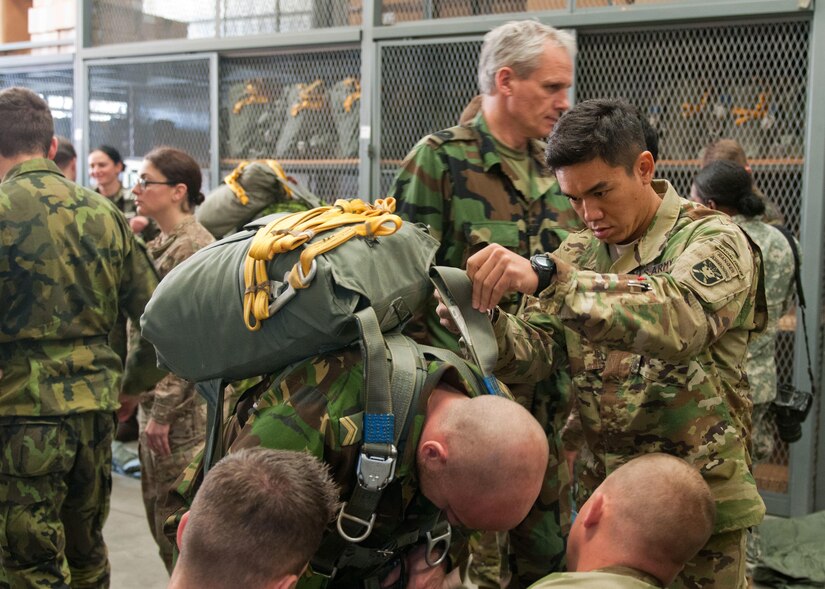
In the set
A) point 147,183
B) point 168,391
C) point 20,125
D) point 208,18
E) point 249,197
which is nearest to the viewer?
point 20,125

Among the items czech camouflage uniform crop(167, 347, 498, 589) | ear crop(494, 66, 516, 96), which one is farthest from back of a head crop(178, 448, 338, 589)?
ear crop(494, 66, 516, 96)

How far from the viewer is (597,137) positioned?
5.99 ft

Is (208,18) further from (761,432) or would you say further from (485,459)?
(485,459)

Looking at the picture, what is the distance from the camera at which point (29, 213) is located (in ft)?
8.37

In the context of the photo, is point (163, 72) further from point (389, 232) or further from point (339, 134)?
point (389, 232)

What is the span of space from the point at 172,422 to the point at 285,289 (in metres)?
1.97

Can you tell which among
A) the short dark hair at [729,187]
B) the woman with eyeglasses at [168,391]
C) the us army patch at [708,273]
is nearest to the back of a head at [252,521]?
the us army patch at [708,273]

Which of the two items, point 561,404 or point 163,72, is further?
point 163,72

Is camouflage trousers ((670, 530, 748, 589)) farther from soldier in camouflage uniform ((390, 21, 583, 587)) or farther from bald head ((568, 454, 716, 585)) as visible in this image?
soldier in camouflage uniform ((390, 21, 583, 587))

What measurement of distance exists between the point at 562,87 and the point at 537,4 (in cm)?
227

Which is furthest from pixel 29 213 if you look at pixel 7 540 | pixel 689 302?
pixel 689 302

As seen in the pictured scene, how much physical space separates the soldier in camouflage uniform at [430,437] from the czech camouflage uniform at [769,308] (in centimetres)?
254

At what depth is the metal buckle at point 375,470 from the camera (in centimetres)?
139

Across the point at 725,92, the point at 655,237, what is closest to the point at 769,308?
the point at 725,92
